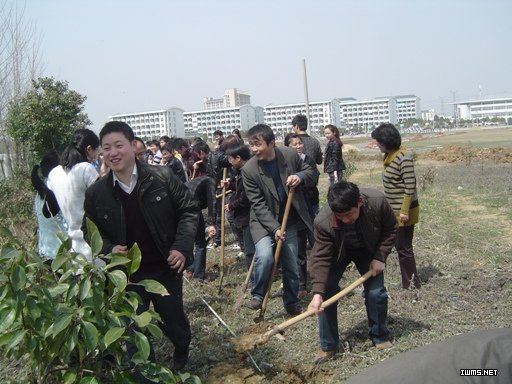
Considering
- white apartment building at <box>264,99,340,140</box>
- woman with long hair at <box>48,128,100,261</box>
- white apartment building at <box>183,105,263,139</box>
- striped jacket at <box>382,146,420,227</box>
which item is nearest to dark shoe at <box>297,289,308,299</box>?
striped jacket at <box>382,146,420,227</box>

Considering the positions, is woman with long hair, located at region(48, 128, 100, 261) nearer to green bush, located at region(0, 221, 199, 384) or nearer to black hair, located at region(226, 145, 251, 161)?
green bush, located at region(0, 221, 199, 384)

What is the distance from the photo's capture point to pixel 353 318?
434cm

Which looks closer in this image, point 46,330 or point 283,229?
point 46,330

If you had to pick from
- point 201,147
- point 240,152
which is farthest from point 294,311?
point 201,147

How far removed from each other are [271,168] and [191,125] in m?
118

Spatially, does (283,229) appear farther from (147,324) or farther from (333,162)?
(333,162)

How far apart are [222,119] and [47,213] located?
4354 inches

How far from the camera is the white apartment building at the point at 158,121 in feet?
328

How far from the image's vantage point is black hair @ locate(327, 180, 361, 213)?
3193 millimetres

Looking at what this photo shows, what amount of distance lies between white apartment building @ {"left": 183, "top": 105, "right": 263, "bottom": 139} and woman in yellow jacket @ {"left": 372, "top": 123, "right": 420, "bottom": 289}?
102 m

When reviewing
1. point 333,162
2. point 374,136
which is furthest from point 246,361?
point 333,162

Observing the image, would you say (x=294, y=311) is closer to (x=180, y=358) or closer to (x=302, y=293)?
(x=302, y=293)

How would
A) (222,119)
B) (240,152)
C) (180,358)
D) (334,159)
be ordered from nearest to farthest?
(180,358) < (240,152) < (334,159) < (222,119)

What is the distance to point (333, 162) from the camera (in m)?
9.31
